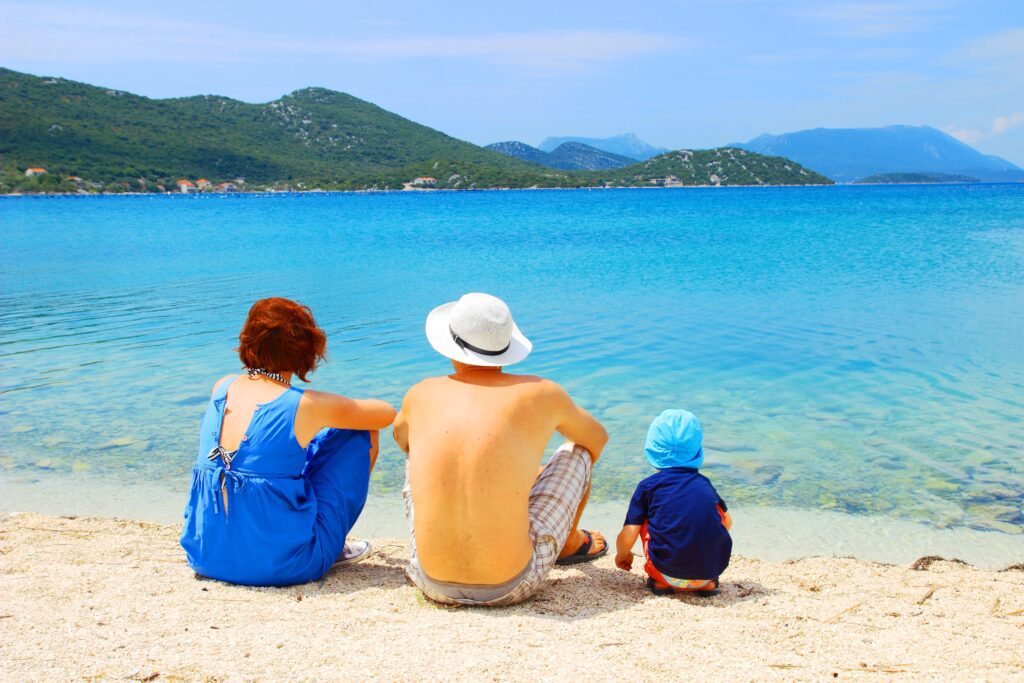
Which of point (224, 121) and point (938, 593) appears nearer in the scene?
point (938, 593)

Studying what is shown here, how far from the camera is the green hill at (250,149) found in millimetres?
98062

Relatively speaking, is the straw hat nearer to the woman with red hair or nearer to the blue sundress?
the woman with red hair

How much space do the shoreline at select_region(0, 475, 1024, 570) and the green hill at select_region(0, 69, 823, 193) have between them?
315ft

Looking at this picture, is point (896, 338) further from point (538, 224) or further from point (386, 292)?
point (538, 224)

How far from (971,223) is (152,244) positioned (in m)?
38.5

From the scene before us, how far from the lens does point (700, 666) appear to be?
9.27ft

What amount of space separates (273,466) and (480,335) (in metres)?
1.10

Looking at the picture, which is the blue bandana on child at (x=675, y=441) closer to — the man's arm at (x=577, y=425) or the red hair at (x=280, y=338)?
the man's arm at (x=577, y=425)

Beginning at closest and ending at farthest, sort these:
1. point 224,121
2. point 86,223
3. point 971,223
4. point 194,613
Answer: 1. point 194,613
2. point 971,223
3. point 86,223
4. point 224,121

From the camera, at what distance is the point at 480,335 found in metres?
3.39

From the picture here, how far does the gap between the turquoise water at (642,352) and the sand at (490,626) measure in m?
1.93

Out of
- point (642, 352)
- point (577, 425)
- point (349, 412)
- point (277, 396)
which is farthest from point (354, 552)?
point (642, 352)

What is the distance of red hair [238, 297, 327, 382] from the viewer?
3.58 metres

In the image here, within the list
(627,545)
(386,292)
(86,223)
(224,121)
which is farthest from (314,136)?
(627,545)
